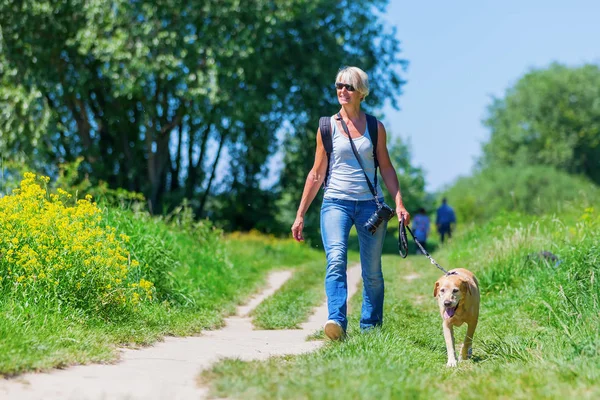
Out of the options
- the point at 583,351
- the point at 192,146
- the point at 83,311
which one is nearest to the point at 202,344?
the point at 83,311

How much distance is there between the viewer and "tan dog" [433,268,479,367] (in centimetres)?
594

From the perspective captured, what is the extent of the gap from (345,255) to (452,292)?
3.26 feet

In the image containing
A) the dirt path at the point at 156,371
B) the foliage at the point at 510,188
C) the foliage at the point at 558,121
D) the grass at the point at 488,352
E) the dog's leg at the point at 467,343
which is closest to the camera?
the grass at the point at 488,352

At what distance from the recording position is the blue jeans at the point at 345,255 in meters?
6.42

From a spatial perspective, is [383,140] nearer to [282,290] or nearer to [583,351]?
[583,351]

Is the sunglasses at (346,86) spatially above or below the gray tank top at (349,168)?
above

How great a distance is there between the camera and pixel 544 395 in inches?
160

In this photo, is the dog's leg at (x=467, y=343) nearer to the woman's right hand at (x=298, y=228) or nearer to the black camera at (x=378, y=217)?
the black camera at (x=378, y=217)

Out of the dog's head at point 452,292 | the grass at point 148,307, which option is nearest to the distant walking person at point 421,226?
the grass at point 148,307

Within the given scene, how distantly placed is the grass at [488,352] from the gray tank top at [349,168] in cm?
117

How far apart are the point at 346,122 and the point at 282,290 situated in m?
5.52

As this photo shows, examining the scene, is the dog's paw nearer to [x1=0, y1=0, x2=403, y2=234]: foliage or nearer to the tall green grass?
the tall green grass

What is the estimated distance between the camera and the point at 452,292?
5.94m

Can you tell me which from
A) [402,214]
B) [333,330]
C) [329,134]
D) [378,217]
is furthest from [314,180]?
[333,330]
